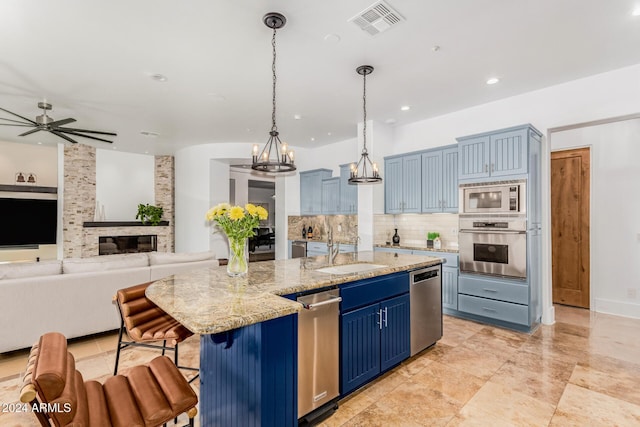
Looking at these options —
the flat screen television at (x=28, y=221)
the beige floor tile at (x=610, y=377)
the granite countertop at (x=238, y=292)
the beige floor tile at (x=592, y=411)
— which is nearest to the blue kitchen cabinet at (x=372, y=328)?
the granite countertop at (x=238, y=292)

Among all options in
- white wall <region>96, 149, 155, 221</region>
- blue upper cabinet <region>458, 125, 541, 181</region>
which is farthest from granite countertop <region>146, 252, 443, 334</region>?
white wall <region>96, 149, 155, 221</region>

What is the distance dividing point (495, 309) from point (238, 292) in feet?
11.5

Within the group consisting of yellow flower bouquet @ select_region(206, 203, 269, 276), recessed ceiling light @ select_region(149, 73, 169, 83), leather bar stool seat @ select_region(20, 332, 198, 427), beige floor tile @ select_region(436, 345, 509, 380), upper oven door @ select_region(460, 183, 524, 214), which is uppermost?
recessed ceiling light @ select_region(149, 73, 169, 83)

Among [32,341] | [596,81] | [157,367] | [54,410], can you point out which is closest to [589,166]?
[596,81]

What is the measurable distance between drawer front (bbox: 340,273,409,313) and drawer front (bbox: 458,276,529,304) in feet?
6.09

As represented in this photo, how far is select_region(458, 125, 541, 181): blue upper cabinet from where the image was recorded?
382 cm

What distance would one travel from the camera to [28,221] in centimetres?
685

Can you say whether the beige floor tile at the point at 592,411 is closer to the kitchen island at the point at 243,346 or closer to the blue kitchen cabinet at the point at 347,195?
the kitchen island at the point at 243,346

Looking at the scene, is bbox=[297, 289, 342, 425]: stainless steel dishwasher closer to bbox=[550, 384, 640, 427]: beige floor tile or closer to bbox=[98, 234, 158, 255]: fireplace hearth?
bbox=[550, 384, 640, 427]: beige floor tile

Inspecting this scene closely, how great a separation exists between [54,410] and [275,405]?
954 millimetres

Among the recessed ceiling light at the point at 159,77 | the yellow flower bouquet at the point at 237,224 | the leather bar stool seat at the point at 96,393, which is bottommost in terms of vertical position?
the leather bar stool seat at the point at 96,393

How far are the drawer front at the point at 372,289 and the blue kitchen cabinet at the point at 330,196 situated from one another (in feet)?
12.3

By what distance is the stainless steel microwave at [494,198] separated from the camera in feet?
12.6

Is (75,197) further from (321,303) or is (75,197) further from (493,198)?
(493,198)
